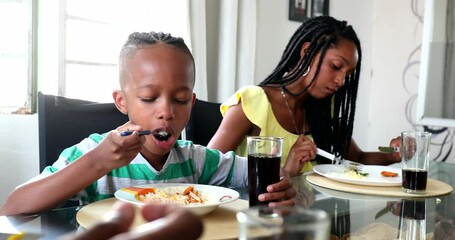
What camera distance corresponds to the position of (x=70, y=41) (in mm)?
2031

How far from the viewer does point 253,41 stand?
8.50 ft

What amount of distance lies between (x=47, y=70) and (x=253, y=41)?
115 centimetres

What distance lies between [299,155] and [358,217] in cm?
43

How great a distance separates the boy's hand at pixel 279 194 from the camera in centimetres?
86

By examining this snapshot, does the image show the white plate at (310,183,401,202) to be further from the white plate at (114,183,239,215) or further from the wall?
the wall

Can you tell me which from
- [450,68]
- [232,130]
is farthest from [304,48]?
[450,68]

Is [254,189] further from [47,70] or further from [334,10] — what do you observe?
[334,10]

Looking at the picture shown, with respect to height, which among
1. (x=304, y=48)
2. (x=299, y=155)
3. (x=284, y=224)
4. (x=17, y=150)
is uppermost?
(x=304, y=48)

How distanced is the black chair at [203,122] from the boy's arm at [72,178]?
837 millimetres

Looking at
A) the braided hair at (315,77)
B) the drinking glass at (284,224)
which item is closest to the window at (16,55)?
the braided hair at (315,77)

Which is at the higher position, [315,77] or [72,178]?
[315,77]

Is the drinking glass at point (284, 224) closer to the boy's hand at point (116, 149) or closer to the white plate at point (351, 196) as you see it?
the boy's hand at point (116, 149)

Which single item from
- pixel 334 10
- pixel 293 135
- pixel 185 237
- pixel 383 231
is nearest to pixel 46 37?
A: pixel 293 135

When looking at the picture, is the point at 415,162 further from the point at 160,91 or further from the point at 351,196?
the point at 160,91
